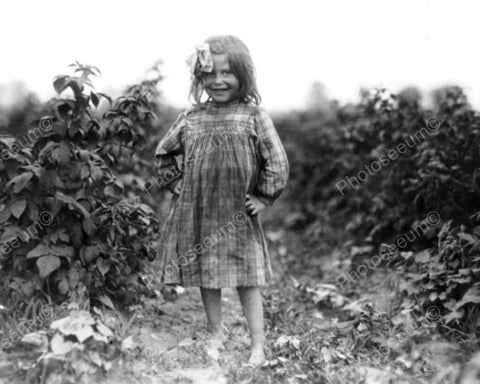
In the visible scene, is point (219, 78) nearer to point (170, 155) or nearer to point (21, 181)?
point (170, 155)

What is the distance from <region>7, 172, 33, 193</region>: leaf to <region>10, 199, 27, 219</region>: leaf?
73mm

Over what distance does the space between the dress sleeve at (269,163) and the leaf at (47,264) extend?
1032 millimetres

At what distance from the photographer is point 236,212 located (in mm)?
3121

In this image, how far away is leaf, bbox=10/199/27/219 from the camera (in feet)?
10.1

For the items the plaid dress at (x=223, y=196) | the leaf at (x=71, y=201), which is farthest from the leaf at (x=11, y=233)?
the plaid dress at (x=223, y=196)

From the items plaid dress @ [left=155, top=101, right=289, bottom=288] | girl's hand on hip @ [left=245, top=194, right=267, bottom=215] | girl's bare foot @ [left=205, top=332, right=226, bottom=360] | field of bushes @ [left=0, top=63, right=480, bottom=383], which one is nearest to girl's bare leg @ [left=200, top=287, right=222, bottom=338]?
girl's bare foot @ [left=205, top=332, right=226, bottom=360]

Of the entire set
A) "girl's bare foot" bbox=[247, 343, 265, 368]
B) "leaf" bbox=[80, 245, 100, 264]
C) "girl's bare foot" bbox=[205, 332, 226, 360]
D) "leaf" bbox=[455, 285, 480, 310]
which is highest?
"leaf" bbox=[80, 245, 100, 264]

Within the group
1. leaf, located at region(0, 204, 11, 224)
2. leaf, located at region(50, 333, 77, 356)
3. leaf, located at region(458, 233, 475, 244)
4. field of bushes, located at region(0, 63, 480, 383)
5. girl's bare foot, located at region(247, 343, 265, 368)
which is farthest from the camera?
leaf, located at region(458, 233, 475, 244)

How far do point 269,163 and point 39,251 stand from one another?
3.94ft

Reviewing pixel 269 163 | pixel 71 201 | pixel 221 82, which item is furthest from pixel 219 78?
pixel 71 201

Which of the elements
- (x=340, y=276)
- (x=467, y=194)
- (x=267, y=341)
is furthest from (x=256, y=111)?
(x=340, y=276)

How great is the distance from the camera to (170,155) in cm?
337

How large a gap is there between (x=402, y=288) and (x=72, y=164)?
2002 millimetres

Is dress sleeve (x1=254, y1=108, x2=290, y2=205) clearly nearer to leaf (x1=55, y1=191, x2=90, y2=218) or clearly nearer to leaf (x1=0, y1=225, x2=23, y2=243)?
leaf (x1=55, y1=191, x2=90, y2=218)
